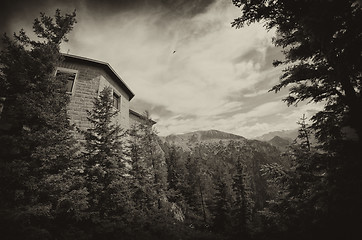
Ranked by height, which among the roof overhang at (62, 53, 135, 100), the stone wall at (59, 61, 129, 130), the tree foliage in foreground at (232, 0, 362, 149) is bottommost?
the tree foliage in foreground at (232, 0, 362, 149)

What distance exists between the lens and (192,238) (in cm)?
1046

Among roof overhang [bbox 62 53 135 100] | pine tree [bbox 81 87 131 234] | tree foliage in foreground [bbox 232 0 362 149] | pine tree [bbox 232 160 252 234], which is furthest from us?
pine tree [bbox 232 160 252 234]

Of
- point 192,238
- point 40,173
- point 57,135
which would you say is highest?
point 57,135

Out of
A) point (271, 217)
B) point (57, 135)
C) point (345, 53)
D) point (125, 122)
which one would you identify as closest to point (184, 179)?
point (125, 122)

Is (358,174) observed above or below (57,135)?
below

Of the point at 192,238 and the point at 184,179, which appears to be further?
the point at 184,179

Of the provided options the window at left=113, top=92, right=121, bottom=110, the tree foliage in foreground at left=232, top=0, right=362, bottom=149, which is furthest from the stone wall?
the tree foliage in foreground at left=232, top=0, right=362, bottom=149

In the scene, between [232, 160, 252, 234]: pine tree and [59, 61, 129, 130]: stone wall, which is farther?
[232, 160, 252, 234]: pine tree

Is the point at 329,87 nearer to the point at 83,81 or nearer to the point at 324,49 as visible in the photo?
the point at 324,49

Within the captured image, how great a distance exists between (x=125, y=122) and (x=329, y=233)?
1494 cm

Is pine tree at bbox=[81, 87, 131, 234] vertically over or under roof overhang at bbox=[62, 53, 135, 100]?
under

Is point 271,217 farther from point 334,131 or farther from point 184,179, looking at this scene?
point 184,179

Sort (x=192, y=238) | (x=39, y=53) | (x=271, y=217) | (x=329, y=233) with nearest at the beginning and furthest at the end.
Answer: (x=329, y=233), (x=39, y=53), (x=271, y=217), (x=192, y=238)

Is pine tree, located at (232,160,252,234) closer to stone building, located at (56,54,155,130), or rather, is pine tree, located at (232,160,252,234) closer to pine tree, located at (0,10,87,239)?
stone building, located at (56,54,155,130)
